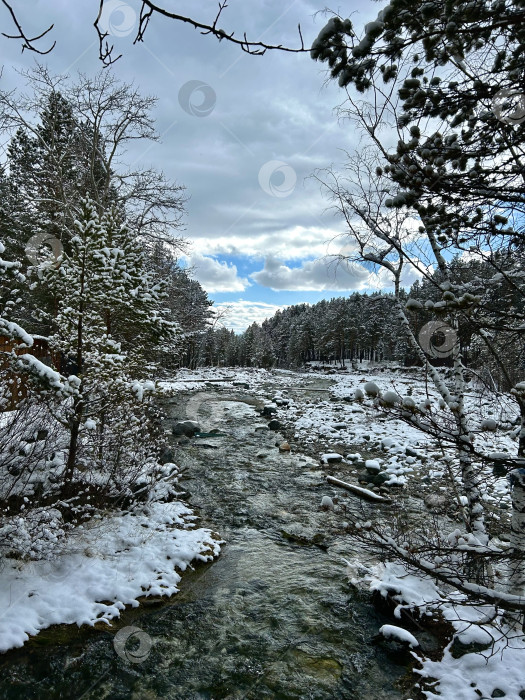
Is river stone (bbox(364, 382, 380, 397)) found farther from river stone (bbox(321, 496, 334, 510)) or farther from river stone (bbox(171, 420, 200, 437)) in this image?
river stone (bbox(171, 420, 200, 437))

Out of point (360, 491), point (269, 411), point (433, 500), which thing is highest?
point (269, 411)

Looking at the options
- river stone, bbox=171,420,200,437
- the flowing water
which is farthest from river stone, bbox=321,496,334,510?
river stone, bbox=171,420,200,437

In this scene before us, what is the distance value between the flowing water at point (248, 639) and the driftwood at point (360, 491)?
5.43 ft

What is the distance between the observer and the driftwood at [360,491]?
8.91 m

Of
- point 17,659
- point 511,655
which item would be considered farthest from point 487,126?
point 17,659

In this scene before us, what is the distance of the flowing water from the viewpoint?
12.5 feet

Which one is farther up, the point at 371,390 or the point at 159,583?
the point at 371,390

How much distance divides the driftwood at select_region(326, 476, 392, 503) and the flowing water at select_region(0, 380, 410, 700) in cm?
166

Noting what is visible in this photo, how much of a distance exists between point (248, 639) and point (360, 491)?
5.43 m

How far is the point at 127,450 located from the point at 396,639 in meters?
5.42

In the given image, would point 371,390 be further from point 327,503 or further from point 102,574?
point 327,503

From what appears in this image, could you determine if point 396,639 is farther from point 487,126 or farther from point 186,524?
point 487,126

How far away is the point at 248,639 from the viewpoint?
4.51m

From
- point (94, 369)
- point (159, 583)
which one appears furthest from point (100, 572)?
point (94, 369)
